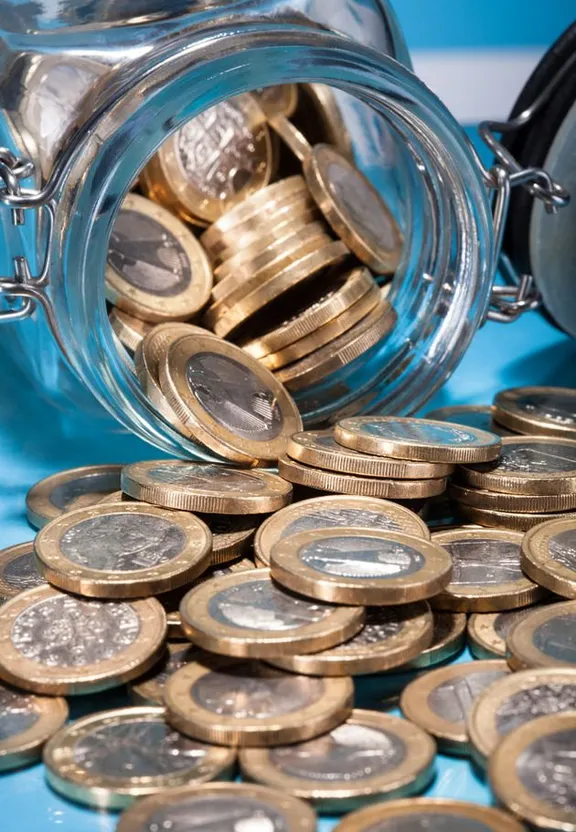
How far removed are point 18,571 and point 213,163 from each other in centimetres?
74

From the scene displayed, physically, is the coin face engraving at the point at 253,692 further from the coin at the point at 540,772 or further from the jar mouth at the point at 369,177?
the jar mouth at the point at 369,177

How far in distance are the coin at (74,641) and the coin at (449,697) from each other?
227 mm

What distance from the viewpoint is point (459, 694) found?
1.06 metres

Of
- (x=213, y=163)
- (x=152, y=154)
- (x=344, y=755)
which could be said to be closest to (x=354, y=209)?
(x=213, y=163)

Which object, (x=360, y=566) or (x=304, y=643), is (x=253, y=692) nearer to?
(x=304, y=643)

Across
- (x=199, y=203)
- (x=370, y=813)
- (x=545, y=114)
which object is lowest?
(x=370, y=813)

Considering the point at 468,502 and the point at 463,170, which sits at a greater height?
the point at 463,170

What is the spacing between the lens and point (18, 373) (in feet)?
5.91

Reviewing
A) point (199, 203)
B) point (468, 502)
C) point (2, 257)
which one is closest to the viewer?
point (468, 502)

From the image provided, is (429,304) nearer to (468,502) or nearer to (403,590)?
(468,502)

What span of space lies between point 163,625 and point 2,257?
0.61 meters

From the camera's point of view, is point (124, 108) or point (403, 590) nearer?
point (403, 590)

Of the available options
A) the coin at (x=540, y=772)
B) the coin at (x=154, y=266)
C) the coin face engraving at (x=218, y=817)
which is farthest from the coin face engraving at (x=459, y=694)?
the coin at (x=154, y=266)

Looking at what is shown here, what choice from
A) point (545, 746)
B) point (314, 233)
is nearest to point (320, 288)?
point (314, 233)
